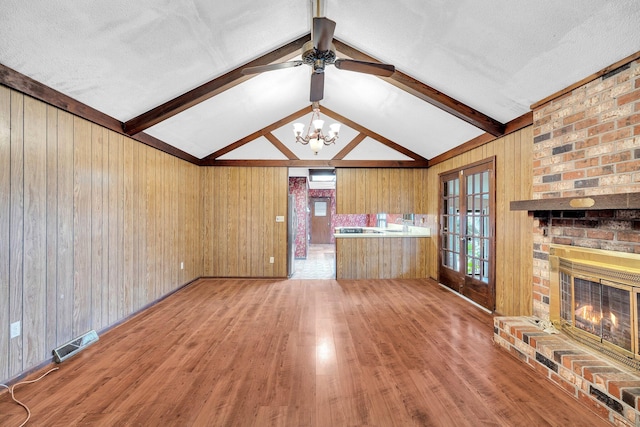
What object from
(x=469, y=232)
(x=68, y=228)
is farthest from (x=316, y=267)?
(x=68, y=228)

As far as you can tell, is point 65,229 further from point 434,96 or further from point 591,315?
point 591,315

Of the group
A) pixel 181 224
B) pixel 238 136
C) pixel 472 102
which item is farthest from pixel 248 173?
pixel 472 102

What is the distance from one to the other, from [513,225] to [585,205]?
4.57 ft

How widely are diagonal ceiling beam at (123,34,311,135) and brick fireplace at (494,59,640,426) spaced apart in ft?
8.45

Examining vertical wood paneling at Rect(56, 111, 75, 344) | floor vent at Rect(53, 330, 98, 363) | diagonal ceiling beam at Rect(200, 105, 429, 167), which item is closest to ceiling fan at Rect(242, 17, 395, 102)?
vertical wood paneling at Rect(56, 111, 75, 344)

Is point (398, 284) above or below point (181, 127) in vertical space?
below

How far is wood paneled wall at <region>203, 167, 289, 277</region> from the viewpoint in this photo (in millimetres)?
5469

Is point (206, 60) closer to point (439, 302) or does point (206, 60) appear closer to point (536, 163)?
point (536, 163)

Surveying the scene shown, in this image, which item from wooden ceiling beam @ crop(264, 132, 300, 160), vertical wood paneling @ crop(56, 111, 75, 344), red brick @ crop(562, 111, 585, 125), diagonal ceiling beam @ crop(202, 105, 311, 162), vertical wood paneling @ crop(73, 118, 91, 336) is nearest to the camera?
red brick @ crop(562, 111, 585, 125)

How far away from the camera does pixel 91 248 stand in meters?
2.85

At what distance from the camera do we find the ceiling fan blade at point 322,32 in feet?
6.06

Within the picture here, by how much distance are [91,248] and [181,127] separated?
1943mm

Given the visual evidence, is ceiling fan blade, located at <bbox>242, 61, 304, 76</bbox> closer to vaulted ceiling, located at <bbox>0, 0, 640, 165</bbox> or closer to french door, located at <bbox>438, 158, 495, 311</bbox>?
vaulted ceiling, located at <bbox>0, 0, 640, 165</bbox>

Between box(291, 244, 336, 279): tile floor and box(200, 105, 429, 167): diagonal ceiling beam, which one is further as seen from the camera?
box(291, 244, 336, 279): tile floor
